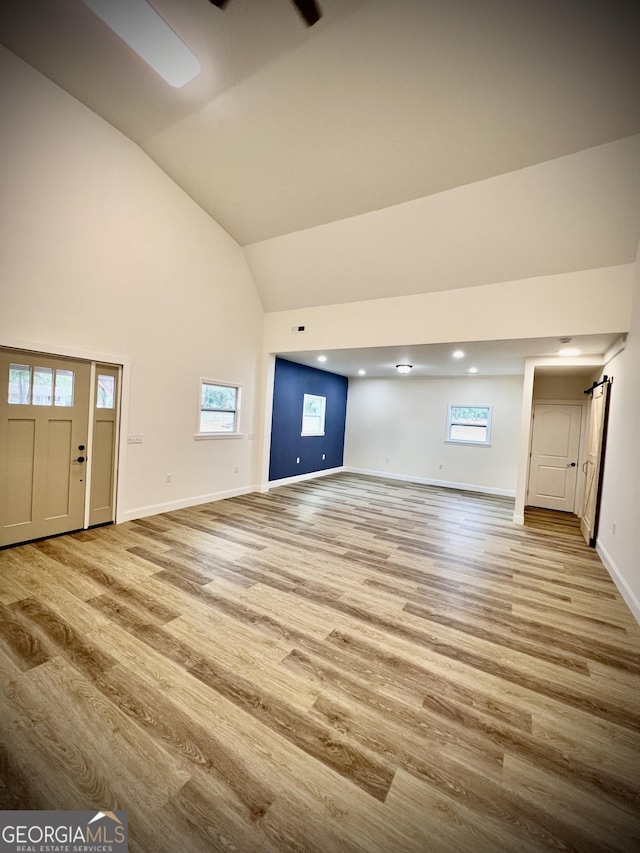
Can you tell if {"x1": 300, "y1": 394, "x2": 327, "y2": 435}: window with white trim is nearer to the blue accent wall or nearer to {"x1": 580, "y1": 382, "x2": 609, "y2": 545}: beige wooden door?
the blue accent wall

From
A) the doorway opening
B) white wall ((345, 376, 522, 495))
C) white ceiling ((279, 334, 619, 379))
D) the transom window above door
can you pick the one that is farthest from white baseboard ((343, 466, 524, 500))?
the transom window above door

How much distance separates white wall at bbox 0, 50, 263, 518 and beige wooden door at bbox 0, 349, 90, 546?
0.29 meters

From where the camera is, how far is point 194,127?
3.69 metres

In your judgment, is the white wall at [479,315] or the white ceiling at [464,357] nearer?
the white wall at [479,315]

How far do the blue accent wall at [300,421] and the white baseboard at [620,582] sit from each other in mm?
5258

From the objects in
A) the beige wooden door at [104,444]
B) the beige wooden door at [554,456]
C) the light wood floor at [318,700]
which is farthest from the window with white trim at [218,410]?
the beige wooden door at [554,456]

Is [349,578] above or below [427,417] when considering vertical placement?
below

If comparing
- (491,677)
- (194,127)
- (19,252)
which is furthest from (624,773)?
(194,127)

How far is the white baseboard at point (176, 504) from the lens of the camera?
14.5 feet

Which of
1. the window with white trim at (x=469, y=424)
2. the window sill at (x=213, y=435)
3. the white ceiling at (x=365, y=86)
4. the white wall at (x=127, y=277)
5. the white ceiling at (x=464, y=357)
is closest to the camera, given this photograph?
the white ceiling at (x=365, y=86)

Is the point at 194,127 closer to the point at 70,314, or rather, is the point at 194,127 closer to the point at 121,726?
the point at 70,314

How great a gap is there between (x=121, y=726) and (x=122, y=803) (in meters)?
0.36
